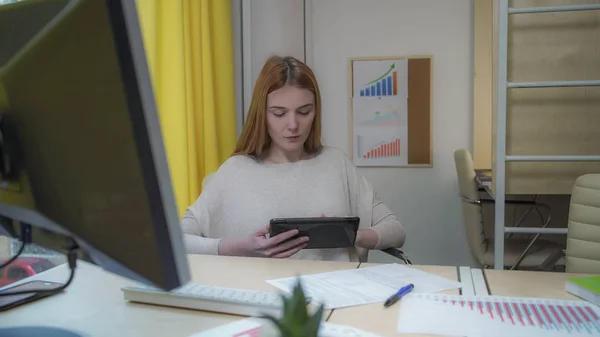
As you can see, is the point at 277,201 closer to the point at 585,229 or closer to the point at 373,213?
the point at 373,213

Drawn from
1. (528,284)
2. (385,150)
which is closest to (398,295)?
(528,284)

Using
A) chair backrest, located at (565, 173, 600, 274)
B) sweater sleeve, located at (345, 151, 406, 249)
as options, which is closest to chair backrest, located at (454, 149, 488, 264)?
sweater sleeve, located at (345, 151, 406, 249)

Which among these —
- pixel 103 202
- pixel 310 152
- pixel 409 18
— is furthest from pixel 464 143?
pixel 103 202

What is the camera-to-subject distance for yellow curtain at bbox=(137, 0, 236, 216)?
2.28 meters

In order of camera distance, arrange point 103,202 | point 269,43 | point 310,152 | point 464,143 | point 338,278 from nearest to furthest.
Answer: point 103,202
point 338,278
point 310,152
point 269,43
point 464,143

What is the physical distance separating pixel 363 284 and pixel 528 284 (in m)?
0.36

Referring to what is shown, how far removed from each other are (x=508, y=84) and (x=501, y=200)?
0.47m

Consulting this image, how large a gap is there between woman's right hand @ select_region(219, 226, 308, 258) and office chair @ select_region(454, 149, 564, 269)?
1.42 metres

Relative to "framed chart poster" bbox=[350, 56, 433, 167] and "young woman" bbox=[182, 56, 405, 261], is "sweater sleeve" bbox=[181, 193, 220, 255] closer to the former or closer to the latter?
"young woman" bbox=[182, 56, 405, 261]

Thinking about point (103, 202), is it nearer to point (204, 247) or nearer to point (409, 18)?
point (204, 247)

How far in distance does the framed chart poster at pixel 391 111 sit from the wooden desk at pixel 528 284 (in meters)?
2.09

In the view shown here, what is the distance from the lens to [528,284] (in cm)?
118

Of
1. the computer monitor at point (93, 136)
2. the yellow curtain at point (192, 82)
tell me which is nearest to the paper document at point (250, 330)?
the computer monitor at point (93, 136)

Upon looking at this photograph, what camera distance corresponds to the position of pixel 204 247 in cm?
159
